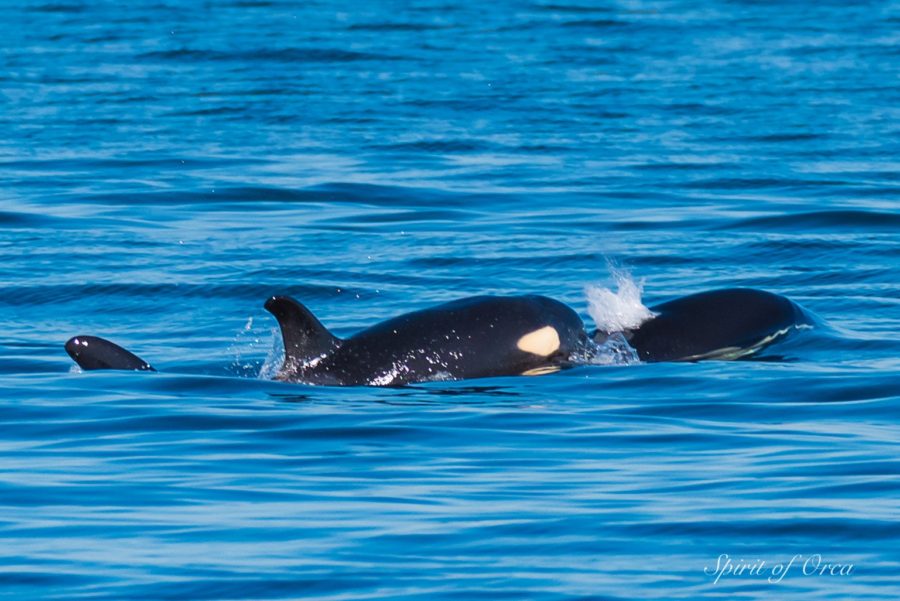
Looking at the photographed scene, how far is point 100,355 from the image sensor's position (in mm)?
11102

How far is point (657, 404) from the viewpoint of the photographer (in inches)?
408

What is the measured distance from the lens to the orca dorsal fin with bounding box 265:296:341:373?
10242mm

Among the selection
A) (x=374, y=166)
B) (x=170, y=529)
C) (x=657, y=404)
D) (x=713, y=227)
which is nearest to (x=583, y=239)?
(x=713, y=227)

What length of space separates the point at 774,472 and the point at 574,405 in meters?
1.90

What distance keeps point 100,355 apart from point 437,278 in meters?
4.73

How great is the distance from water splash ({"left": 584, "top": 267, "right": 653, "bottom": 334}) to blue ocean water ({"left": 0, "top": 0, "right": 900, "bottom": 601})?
2.79ft

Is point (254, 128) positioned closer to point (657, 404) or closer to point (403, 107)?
point (403, 107)

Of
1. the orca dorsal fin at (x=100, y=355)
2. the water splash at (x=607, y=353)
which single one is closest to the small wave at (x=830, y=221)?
the water splash at (x=607, y=353)

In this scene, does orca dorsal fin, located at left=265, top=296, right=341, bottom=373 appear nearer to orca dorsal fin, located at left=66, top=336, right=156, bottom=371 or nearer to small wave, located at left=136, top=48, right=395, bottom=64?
orca dorsal fin, located at left=66, top=336, right=156, bottom=371

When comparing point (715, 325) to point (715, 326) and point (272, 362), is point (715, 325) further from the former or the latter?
point (272, 362)

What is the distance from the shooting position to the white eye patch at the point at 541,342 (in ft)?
36.2

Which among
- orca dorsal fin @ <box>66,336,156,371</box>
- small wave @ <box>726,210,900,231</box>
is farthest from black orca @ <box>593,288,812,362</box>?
small wave @ <box>726,210,900,231</box>

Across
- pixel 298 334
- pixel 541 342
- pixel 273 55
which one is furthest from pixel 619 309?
pixel 273 55

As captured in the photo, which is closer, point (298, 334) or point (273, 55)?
point (298, 334)
